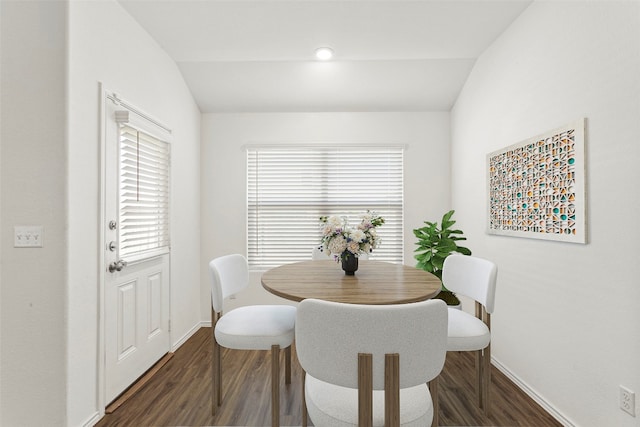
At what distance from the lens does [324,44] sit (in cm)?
268

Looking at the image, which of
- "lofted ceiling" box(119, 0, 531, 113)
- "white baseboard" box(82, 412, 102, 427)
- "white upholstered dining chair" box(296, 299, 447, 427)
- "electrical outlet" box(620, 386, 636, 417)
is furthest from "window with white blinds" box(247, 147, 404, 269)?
"white upholstered dining chair" box(296, 299, 447, 427)

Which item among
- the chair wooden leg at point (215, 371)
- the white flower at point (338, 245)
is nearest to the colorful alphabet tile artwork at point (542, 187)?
the white flower at point (338, 245)

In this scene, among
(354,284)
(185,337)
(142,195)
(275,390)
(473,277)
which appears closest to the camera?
(275,390)

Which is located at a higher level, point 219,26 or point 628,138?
point 219,26

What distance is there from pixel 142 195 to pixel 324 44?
1975 mm

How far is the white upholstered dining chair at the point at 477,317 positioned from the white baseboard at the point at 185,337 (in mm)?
2404

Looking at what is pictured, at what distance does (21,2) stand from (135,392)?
8.19 feet

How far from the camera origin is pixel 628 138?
148 cm

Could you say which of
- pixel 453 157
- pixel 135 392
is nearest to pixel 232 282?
pixel 135 392

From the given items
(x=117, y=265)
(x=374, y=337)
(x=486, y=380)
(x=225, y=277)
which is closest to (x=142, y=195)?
(x=117, y=265)

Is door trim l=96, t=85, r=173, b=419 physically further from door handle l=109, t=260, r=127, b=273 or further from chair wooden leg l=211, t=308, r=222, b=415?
chair wooden leg l=211, t=308, r=222, b=415

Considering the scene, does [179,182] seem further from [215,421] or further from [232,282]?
[215,421]

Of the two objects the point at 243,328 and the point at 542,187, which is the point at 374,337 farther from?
the point at 542,187

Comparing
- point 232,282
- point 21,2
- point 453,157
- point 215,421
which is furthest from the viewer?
point 453,157
